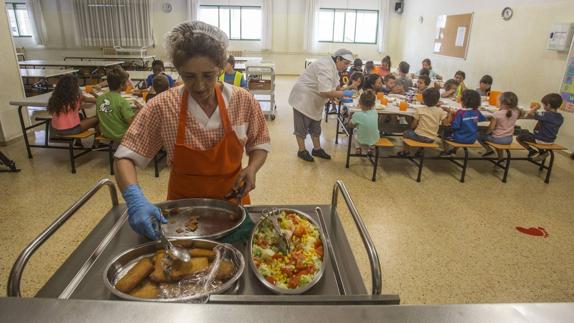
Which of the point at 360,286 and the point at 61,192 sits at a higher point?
the point at 360,286

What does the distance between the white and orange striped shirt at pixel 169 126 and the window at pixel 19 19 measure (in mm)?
12440

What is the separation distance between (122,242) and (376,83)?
4647 millimetres

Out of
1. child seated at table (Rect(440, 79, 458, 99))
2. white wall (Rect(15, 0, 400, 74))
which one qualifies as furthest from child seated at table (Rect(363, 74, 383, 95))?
white wall (Rect(15, 0, 400, 74))

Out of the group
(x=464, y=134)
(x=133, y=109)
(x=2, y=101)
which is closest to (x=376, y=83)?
(x=464, y=134)

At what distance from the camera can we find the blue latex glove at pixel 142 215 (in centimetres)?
110

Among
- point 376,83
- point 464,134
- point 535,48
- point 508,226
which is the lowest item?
point 508,226

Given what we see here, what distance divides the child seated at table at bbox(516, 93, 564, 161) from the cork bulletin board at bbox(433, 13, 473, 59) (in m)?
3.62

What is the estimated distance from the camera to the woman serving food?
119 centimetres

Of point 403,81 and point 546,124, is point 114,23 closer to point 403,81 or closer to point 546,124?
point 403,81

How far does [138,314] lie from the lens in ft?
1.65

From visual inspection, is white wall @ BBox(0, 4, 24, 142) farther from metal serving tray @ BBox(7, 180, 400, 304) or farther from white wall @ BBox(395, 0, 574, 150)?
white wall @ BBox(395, 0, 574, 150)

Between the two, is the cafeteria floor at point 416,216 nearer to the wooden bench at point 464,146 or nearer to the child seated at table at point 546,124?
the wooden bench at point 464,146

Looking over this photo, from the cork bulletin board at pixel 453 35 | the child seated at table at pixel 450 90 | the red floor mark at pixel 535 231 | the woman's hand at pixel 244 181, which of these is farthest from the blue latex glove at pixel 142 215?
the cork bulletin board at pixel 453 35

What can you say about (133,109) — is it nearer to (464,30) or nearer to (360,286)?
(360,286)
